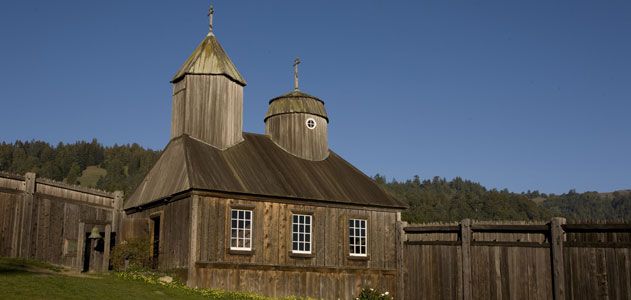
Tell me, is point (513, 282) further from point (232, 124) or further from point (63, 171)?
point (63, 171)

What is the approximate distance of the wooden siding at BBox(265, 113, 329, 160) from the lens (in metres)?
31.5

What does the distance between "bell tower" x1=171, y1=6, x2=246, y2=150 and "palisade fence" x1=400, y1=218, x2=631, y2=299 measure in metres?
8.81

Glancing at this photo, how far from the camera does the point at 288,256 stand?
26.5 meters

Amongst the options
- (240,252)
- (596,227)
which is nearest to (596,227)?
(596,227)

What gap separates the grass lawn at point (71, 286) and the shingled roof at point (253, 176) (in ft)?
13.8

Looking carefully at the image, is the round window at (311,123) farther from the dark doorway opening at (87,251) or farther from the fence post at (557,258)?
the fence post at (557,258)

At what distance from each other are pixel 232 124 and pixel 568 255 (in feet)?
48.4

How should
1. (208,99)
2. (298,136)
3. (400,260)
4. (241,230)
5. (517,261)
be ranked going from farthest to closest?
(298,136)
(208,99)
(400,260)
(241,230)
(517,261)

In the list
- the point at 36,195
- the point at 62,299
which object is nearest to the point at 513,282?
the point at 62,299

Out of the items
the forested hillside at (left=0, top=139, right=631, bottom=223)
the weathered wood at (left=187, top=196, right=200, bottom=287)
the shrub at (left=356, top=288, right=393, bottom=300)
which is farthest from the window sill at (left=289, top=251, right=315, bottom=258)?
the forested hillside at (left=0, top=139, right=631, bottom=223)

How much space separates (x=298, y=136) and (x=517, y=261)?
43.6 ft

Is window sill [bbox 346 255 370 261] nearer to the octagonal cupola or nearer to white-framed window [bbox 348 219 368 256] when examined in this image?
white-framed window [bbox 348 219 368 256]

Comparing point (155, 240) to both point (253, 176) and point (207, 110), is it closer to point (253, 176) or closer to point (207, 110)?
point (253, 176)

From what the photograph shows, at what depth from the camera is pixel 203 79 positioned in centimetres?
2842
